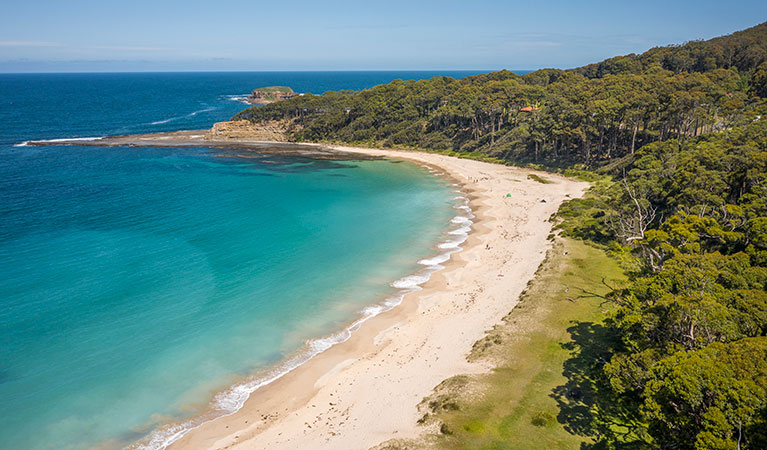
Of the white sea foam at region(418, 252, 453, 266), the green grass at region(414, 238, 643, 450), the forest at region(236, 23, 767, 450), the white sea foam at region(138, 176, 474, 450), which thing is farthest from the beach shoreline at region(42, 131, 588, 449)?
the forest at region(236, 23, 767, 450)

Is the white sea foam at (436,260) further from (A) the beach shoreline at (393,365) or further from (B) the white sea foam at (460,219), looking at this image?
(B) the white sea foam at (460,219)

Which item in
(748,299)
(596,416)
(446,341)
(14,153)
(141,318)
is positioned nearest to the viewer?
(748,299)

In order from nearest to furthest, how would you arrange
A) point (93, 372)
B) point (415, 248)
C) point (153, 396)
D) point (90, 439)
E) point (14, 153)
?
point (90, 439)
point (153, 396)
point (93, 372)
point (415, 248)
point (14, 153)

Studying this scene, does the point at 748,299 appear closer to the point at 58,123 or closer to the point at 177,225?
the point at 177,225

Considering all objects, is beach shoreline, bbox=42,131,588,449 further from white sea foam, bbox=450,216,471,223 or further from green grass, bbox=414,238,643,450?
white sea foam, bbox=450,216,471,223

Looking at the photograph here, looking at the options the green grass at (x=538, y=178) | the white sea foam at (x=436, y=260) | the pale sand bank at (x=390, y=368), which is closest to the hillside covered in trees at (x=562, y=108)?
the green grass at (x=538, y=178)

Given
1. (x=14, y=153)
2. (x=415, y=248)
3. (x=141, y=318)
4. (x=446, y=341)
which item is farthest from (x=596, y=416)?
(x=14, y=153)
